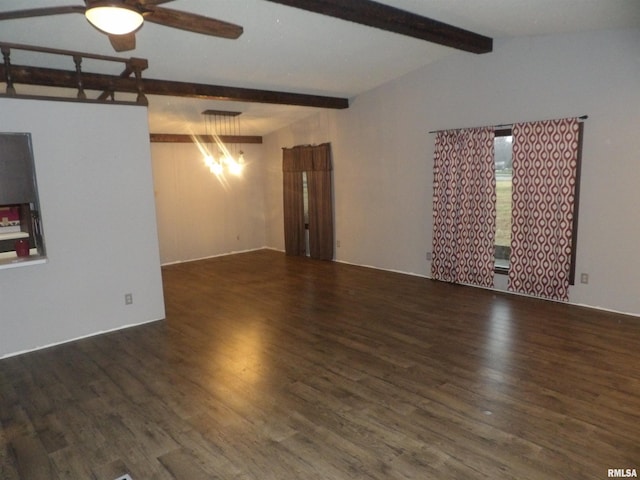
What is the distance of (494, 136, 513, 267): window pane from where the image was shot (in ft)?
17.2

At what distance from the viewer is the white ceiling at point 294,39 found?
3541 millimetres

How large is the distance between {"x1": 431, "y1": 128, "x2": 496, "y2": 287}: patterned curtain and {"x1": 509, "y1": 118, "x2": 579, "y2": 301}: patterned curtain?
34 centimetres

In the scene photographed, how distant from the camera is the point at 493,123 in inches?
205

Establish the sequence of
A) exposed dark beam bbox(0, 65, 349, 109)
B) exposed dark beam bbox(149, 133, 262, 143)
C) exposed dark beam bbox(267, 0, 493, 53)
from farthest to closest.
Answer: exposed dark beam bbox(149, 133, 262, 143) < exposed dark beam bbox(0, 65, 349, 109) < exposed dark beam bbox(267, 0, 493, 53)

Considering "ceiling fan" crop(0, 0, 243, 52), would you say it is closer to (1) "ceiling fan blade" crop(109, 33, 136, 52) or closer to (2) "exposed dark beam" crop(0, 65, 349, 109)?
(1) "ceiling fan blade" crop(109, 33, 136, 52)

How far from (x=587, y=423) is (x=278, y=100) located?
5.11 m

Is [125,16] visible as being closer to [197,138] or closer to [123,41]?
[123,41]

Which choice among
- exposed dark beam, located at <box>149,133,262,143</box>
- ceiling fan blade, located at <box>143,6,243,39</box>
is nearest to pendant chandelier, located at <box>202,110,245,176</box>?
exposed dark beam, located at <box>149,133,262,143</box>


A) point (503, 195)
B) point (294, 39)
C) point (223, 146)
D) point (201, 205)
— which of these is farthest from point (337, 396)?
point (223, 146)

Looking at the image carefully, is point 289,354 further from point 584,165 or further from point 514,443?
point 584,165

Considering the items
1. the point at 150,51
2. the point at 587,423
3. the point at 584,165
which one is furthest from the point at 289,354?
the point at 584,165

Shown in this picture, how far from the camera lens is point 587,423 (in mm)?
2535

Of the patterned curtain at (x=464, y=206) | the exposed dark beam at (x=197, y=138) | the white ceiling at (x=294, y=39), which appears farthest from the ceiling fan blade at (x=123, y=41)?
the exposed dark beam at (x=197, y=138)

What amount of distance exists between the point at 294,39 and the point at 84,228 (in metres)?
2.79
